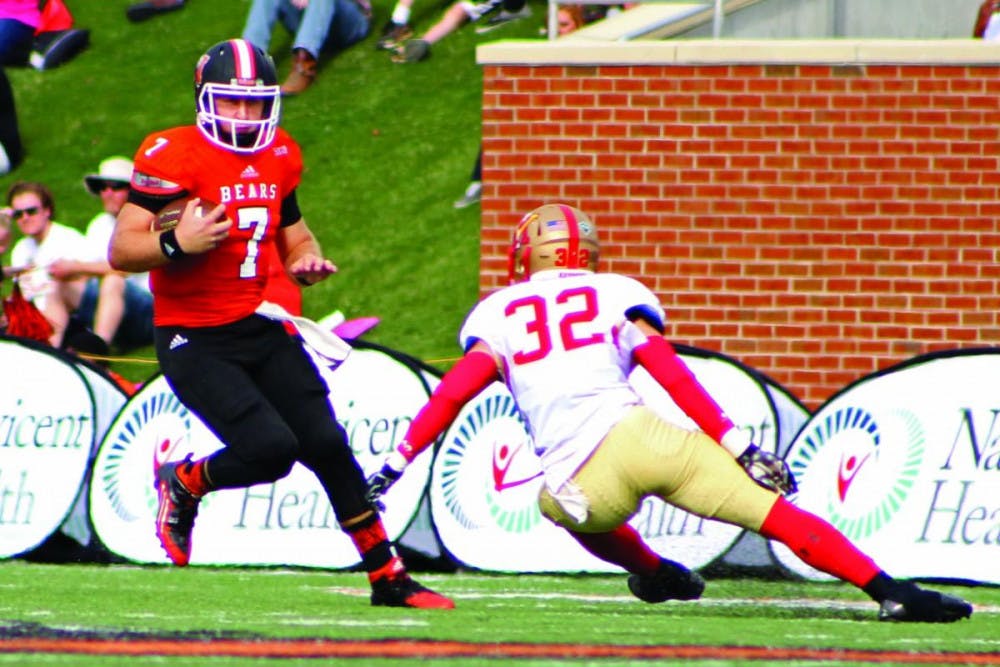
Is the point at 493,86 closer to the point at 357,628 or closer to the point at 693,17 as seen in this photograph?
the point at 693,17

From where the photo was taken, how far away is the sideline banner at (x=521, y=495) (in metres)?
8.17

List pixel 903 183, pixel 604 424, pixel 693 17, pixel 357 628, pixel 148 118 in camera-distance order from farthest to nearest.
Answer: pixel 148 118 < pixel 693 17 < pixel 903 183 < pixel 604 424 < pixel 357 628

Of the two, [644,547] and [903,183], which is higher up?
[903,183]

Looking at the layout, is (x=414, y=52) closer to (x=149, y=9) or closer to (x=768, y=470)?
(x=149, y=9)

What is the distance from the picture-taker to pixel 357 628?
5340mm

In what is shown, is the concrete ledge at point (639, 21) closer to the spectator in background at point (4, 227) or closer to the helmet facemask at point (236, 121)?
the spectator in background at point (4, 227)

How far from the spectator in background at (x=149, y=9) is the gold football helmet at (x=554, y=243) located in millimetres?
11162

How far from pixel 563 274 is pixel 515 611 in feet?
3.82

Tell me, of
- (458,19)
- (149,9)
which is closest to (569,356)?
(458,19)

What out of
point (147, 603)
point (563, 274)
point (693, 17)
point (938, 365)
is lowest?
point (147, 603)

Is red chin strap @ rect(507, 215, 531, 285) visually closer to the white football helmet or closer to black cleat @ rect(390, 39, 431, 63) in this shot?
the white football helmet

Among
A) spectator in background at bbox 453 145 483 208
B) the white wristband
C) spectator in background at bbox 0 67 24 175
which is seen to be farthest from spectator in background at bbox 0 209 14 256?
the white wristband

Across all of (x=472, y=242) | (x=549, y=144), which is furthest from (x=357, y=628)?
(x=472, y=242)

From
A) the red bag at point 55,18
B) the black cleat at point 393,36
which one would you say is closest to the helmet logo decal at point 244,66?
the black cleat at point 393,36
